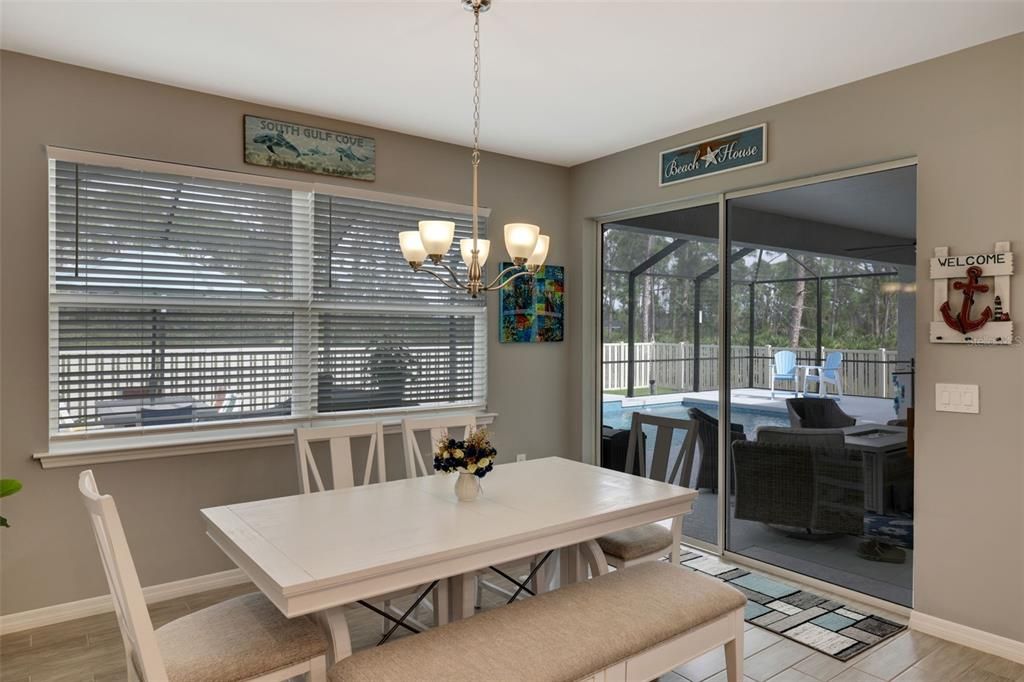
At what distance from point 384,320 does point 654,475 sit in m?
2.10

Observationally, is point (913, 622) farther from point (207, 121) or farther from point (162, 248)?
point (207, 121)

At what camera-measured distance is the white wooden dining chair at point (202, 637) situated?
65.2 inches

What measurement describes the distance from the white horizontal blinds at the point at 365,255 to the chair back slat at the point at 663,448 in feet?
5.44

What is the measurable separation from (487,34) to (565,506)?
1996 millimetres

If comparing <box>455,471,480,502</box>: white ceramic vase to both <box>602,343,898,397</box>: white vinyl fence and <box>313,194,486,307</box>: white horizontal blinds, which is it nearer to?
<box>313,194,486,307</box>: white horizontal blinds

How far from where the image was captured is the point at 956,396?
9.50 ft

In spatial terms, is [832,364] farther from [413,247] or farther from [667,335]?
[413,247]

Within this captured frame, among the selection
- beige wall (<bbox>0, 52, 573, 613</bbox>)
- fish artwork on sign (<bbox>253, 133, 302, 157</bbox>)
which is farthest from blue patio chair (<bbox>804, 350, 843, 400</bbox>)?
fish artwork on sign (<bbox>253, 133, 302, 157</bbox>)

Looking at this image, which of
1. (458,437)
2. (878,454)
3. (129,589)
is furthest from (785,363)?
(129,589)

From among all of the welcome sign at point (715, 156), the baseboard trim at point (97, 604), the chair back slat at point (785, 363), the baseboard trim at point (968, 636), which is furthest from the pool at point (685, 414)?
the baseboard trim at point (97, 604)

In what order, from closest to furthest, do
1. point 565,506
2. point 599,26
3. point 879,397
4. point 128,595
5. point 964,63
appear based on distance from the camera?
point 128,595 < point 565,506 < point 599,26 < point 964,63 < point 879,397

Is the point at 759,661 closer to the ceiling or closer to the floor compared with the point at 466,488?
closer to the floor

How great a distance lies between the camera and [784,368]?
12.1ft

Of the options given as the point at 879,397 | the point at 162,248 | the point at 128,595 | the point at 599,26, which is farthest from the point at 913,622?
the point at 162,248
